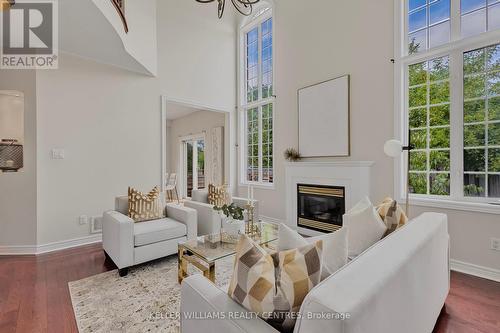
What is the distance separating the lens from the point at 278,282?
945 mm

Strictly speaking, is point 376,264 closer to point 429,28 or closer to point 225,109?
point 429,28

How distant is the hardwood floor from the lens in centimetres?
179

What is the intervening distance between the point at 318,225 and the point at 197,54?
12.6ft

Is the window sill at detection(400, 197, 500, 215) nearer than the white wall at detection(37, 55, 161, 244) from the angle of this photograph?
Yes

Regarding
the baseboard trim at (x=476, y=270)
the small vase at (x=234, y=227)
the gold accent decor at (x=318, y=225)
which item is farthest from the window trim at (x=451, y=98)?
the small vase at (x=234, y=227)

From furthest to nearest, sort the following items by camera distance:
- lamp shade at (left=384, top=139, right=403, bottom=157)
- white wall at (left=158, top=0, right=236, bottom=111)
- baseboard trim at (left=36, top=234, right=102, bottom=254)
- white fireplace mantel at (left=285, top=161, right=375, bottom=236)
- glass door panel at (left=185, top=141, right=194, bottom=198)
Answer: glass door panel at (left=185, top=141, right=194, bottom=198) < white wall at (left=158, top=0, right=236, bottom=111) < white fireplace mantel at (left=285, top=161, right=375, bottom=236) < baseboard trim at (left=36, top=234, right=102, bottom=254) < lamp shade at (left=384, top=139, right=403, bottom=157)

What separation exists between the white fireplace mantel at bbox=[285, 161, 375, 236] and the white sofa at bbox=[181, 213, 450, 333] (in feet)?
6.07

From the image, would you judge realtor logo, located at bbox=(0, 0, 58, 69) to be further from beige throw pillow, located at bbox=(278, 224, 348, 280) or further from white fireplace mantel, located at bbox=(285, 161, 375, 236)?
white fireplace mantel, located at bbox=(285, 161, 375, 236)

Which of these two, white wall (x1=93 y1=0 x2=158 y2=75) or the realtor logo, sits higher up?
white wall (x1=93 y1=0 x2=158 y2=75)

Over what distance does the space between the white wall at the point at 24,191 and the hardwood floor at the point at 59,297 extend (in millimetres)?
303

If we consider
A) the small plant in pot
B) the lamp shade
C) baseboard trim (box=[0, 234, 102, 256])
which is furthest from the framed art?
baseboard trim (box=[0, 234, 102, 256])

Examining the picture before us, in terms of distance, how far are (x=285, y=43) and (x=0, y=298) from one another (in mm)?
4984

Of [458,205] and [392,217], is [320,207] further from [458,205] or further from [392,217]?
[392,217]

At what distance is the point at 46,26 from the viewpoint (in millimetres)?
2732
